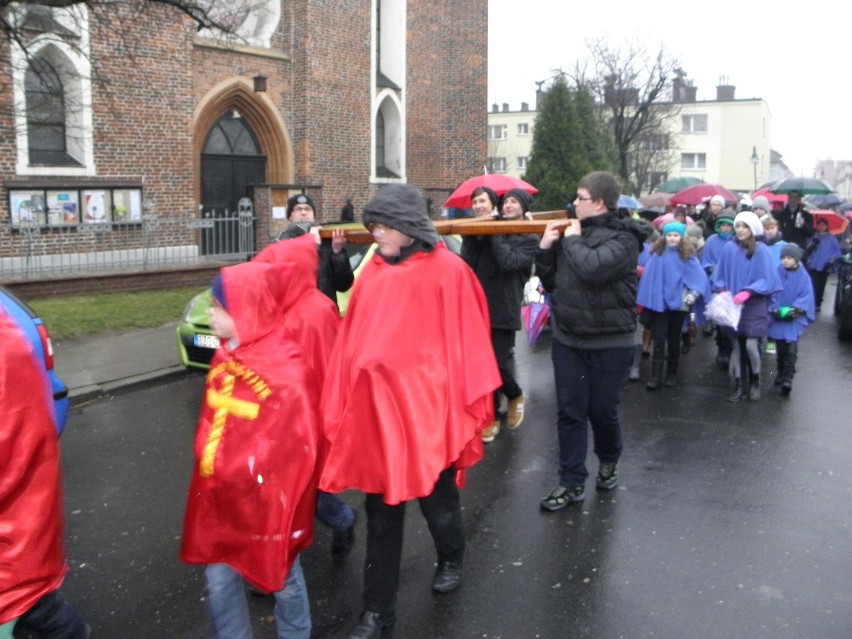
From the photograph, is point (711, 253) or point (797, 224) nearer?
point (711, 253)

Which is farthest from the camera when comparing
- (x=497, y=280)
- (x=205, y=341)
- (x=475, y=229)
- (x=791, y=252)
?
(x=791, y=252)

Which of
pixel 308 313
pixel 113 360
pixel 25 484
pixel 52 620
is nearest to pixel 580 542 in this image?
pixel 308 313

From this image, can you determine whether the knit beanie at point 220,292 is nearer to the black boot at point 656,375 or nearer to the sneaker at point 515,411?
the sneaker at point 515,411

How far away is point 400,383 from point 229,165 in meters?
18.2

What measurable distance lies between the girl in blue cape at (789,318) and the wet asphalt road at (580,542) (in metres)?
0.97

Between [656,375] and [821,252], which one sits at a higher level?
[821,252]

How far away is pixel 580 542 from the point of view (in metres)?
4.95

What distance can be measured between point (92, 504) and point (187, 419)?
7.34 feet

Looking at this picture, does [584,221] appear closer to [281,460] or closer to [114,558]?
[281,460]

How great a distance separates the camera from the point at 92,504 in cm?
566

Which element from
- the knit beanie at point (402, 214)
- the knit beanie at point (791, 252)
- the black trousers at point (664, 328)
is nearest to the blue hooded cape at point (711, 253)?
the knit beanie at point (791, 252)

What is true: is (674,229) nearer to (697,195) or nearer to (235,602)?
(235,602)

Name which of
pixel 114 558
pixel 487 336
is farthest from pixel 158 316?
pixel 487 336

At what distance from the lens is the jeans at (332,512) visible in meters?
4.62
